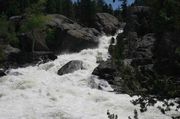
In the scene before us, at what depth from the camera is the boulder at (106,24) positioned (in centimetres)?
5197

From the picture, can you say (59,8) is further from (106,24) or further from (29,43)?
(29,43)

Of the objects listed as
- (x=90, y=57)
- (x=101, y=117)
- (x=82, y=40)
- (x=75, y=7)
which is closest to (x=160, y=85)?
(x=101, y=117)

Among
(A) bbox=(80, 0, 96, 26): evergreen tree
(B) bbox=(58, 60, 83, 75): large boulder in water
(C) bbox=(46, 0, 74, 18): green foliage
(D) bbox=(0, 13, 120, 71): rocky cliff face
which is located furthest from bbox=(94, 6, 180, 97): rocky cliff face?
(C) bbox=(46, 0, 74, 18): green foliage

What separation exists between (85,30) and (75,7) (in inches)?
1156

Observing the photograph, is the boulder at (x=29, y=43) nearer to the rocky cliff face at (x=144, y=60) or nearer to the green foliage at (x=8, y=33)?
the green foliage at (x=8, y=33)

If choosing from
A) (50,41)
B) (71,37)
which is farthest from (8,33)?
(71,37)

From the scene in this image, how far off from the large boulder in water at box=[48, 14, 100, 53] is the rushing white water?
395 inches

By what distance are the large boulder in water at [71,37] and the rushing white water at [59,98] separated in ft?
32.9

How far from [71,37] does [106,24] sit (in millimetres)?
10267

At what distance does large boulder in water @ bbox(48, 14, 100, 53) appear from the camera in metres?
42.7

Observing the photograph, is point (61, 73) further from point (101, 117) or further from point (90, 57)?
point (101, 117)

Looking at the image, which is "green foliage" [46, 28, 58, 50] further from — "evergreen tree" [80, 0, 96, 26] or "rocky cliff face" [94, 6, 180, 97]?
"evergreen tree" [80, 0, 96, 26]

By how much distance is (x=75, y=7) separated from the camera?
245ft

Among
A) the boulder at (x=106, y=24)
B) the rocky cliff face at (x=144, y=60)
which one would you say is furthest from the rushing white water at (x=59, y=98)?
the boulder at (x=106, y=24)
